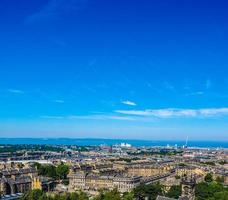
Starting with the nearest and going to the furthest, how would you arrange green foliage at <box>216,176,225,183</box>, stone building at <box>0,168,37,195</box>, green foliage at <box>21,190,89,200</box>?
1. green foliage at <box>21,190,89,200</box>
2. stone building at <box>0,168,37,195</box>
3. green foliage at <box>216,176,225,183</box>

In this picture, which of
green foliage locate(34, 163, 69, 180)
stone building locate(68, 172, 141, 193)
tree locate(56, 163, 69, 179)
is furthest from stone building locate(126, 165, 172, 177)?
stone building locate(68, 172, 141, 193)

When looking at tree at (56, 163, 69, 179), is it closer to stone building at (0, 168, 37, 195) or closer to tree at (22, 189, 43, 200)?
stone building at (0, 168, 37, 195)

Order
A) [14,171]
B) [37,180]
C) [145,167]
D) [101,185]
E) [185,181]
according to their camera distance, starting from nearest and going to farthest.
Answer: [185,181]
[37,180]
[101,185]
[14,171]
[145,167]

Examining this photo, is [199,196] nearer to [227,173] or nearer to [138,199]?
[138,199]

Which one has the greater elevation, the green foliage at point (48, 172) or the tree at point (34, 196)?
the green foliage at point (48, 172)

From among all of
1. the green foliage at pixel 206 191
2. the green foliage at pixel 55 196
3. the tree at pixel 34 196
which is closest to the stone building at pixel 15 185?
the tree at pixel 34 196

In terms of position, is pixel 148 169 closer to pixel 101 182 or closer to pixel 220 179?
pixel 220 179

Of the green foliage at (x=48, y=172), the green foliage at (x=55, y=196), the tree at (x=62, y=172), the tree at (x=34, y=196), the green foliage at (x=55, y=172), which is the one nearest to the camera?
the green foliage at (x=55, y=196)

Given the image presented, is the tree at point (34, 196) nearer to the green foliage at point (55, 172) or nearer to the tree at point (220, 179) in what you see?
the green foliage at point (55, 172)

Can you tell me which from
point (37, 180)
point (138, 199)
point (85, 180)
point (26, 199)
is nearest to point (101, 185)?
point (85, 180)

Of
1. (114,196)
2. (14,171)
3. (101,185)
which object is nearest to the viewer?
(114,196)

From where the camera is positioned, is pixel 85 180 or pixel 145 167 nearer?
pixel 85 180
